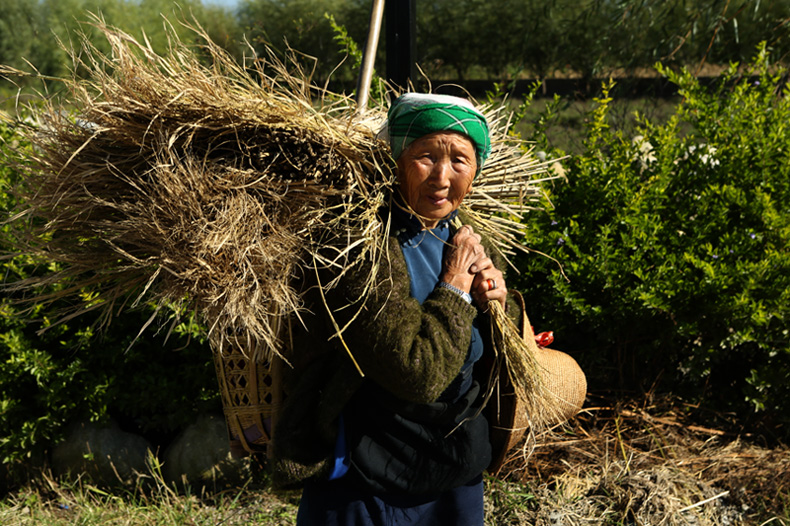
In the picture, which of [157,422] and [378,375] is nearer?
[378,375]

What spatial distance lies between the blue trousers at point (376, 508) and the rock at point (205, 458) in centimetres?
164

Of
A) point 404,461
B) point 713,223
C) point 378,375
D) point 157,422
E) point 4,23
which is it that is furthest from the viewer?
point 4,23

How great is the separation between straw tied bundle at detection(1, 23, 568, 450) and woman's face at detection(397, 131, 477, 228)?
0.08m

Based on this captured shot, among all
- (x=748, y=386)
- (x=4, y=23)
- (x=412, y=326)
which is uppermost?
(x=4, y=23)

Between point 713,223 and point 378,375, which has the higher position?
point 713,223

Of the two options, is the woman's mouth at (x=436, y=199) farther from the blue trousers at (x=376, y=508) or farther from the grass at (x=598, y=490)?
the grass at (x=598, y=490)

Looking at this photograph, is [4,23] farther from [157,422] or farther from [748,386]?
[748,386]

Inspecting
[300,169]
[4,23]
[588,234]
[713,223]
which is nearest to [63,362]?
[300,169]

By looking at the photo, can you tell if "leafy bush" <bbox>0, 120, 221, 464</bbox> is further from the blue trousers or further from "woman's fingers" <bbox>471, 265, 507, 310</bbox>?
"woman's fingers" <bbox>471, 265, 507, 310</bbox>

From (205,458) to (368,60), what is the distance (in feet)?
7.21

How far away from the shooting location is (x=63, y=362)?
10.9 feet

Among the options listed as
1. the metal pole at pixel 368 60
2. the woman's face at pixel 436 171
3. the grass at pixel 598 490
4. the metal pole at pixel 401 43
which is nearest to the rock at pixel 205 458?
the grass at pixel 598 490

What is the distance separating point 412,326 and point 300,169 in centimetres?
46

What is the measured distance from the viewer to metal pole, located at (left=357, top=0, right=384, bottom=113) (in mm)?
2150
